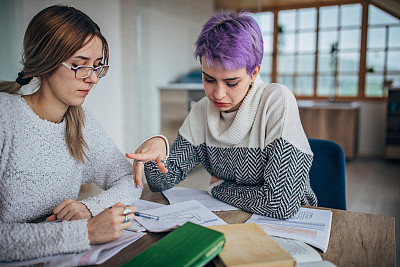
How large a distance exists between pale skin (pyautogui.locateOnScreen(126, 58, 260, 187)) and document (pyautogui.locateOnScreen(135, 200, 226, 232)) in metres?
0.13

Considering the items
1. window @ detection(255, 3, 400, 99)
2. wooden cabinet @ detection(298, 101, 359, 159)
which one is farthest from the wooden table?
window @ detection(255, 3, 400, 99)

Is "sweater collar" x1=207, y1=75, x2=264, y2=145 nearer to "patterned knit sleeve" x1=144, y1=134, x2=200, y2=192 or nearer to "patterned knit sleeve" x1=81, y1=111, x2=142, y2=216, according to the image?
"patterned knit sleeve" x1=144, y1=134, x2=200, y2=192

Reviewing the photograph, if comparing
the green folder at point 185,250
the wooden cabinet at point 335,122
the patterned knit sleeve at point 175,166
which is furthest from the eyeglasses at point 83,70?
the wooden cabinet at point 335,122

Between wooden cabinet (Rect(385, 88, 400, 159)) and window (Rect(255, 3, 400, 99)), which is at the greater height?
window (Rect(255, 3, 400, 99))

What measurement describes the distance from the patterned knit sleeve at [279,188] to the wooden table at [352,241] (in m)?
0.05

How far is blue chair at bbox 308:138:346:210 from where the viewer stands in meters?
1.52

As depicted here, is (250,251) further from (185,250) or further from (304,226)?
(304,226)

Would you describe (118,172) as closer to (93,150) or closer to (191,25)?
(93,150)

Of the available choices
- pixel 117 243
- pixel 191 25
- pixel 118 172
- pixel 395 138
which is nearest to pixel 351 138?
pixel 395 138

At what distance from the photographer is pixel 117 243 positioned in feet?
2.91

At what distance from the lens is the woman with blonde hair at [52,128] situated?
3.37 ft

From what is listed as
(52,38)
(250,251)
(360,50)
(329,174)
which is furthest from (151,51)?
(360,50)

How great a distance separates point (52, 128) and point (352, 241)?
0.95 meters

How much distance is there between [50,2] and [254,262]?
56.2 inches
